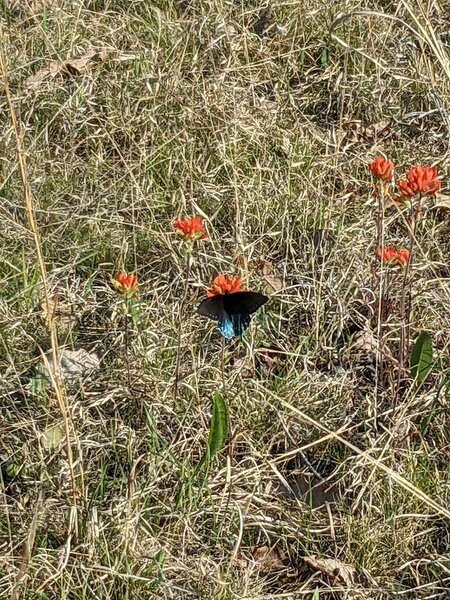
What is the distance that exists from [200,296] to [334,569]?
2.80 ft

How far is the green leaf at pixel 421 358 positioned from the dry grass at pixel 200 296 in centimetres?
5

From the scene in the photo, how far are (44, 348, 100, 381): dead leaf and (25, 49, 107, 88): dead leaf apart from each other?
1040mm

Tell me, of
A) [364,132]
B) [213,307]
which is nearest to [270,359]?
[213,307]

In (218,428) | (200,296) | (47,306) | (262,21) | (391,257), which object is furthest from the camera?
(262,21)

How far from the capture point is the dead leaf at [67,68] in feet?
10.2

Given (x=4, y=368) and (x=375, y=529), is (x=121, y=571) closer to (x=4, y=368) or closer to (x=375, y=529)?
(x=375, y=529)

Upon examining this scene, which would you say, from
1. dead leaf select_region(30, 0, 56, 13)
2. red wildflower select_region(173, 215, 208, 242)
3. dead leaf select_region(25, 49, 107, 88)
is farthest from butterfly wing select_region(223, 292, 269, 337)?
dead leaf select_region(30, 0, 56, 13)

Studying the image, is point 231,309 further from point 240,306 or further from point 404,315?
point 404,315

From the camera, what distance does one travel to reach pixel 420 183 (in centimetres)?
203

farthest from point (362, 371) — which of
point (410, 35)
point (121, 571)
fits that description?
point (410, 35)

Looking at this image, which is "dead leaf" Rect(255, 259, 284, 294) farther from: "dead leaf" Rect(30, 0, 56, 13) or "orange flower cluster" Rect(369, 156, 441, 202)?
"dead leaf" Rect(30, 0, 56, 13)

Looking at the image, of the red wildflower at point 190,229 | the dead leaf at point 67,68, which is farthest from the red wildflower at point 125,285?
the dead leaf at point 67,68

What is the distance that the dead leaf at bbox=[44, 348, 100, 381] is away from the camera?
2367 mm

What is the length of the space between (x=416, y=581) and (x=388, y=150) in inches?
54.8
